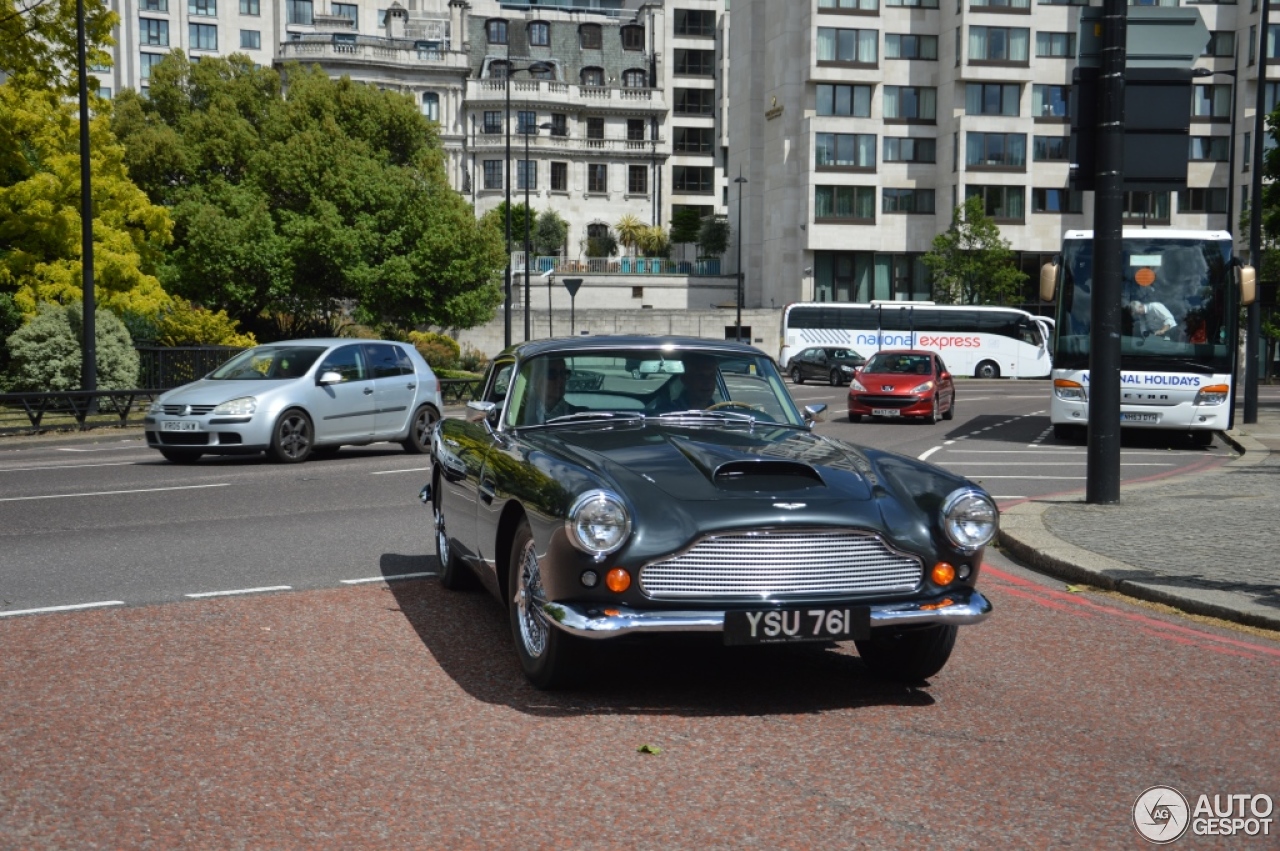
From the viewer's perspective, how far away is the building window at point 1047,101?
251 ft

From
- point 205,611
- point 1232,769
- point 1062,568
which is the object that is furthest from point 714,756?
point 1062,568

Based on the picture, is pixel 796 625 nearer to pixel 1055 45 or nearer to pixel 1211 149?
pixel 1055 45

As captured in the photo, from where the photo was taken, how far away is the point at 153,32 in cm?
10362

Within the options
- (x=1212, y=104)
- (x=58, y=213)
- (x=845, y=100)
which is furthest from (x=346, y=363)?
(x=1212, y=104)

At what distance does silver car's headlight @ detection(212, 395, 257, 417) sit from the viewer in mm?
17969

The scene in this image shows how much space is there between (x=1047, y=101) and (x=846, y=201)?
11.8 metres

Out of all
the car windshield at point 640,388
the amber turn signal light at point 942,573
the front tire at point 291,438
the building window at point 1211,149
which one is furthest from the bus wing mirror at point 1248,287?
the building window at point 1211,149

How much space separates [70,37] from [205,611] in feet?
→ 76.3

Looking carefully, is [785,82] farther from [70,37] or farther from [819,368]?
[70,37]

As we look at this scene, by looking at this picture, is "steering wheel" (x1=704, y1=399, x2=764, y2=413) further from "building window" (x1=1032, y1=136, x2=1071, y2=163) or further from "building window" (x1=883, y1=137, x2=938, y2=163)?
"building window" (x1=1032, y1=136, x2=1071, y2=163)

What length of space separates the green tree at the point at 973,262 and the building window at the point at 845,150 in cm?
657

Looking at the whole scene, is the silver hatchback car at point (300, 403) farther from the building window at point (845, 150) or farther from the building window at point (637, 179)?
the building window at point (637, 179)

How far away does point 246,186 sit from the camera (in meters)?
51.1

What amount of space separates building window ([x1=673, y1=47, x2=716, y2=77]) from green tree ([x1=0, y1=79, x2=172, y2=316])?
254ft
